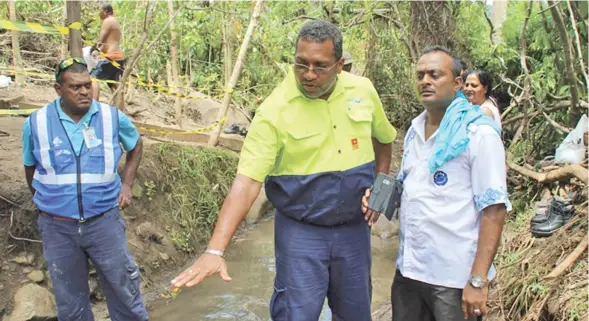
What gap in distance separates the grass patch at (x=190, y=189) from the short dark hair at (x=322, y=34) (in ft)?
12.6

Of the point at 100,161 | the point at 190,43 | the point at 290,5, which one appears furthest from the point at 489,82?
the point at 290,5

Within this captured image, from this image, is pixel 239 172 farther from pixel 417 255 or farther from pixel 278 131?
pixel 417 255

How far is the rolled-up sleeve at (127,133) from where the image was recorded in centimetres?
367

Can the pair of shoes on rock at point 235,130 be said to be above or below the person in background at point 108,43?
below

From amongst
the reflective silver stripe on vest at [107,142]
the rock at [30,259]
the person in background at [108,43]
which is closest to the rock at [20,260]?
the rock at [30,259]

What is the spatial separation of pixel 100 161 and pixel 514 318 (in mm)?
2783

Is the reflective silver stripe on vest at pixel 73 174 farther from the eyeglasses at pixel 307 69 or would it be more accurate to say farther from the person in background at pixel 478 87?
the person in background at pixel 478 87

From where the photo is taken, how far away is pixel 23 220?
461cm

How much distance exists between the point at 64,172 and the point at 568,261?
312 centimetres

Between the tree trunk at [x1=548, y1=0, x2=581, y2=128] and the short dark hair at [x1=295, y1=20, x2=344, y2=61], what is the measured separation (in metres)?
2.71

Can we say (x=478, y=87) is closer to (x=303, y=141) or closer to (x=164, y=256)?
(x=303, y=141)

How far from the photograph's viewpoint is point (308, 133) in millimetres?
2660

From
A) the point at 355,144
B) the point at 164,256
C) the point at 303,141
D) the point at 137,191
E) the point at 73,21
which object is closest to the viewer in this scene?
the point at 303,141

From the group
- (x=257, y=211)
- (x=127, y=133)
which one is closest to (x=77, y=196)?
(x=127, y=133)
